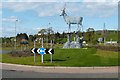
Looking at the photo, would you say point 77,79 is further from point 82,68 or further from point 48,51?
point 48,51

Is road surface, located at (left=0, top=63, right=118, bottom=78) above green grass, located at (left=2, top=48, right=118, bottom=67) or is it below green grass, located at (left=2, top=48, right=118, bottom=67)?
below

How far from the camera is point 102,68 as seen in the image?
72.7 ft

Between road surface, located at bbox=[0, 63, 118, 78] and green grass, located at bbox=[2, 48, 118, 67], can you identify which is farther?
green grass, located at bbox=[2, 48, 118, 67]

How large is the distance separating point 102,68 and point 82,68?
1395 mm

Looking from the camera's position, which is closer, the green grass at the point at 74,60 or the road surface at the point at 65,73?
the road surface at the point at 65,73

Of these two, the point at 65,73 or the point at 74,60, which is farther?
the point at 74,60

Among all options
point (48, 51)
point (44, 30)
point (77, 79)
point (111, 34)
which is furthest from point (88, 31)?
point (77, 79)

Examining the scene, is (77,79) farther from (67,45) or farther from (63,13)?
(63,13)

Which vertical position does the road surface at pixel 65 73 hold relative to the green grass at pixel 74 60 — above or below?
below

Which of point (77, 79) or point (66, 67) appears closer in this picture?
point (77, 79)

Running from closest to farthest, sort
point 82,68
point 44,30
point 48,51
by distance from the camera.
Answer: point 82,68 → point 48,51 → point 44,30

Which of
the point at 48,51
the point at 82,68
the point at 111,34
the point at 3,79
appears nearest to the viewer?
the point at 3,79

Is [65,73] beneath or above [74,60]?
beneath

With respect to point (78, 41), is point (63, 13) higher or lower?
higher
